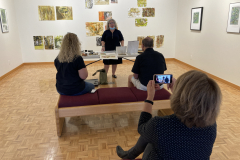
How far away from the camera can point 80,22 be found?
26.3 ft

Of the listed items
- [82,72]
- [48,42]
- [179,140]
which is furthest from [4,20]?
[179,140]

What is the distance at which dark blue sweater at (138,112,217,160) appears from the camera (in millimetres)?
1257

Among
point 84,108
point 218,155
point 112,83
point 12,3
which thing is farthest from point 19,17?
point 218,155

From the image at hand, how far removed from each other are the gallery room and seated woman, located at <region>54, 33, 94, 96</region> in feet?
0.05

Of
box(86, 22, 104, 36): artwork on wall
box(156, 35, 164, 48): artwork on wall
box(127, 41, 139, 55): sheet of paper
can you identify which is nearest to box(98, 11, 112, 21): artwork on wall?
box(86, 22, 104, 36): artwork on wall

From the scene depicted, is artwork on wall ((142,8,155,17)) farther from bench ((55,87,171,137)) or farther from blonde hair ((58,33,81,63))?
blonde hair ((58,33,81,63))

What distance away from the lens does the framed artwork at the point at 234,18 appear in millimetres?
5071

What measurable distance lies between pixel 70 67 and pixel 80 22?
5446 mm

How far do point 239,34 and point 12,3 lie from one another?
7.69m

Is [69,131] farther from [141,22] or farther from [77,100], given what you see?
[141,22]

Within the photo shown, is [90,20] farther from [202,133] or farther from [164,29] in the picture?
[202,133]

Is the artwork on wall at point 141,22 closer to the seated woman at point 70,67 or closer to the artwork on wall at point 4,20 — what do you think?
the artwork on wall at point 4,20

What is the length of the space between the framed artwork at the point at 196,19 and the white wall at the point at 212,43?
131 mm

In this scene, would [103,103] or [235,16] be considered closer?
[103,103]
